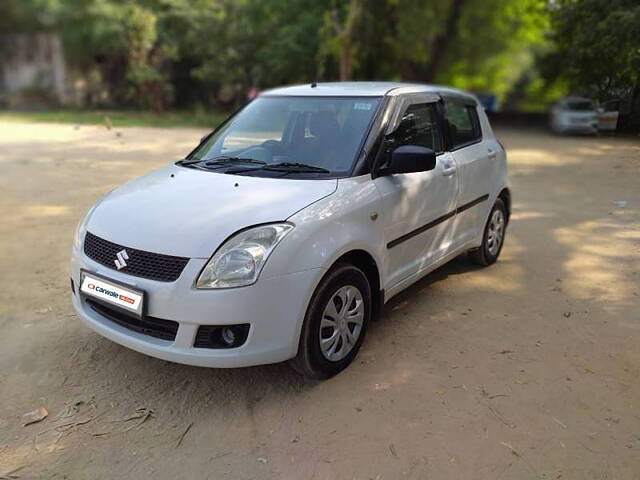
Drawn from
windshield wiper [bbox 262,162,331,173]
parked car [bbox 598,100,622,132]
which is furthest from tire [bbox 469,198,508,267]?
windshield wiper [bbox 262,162,331,173]

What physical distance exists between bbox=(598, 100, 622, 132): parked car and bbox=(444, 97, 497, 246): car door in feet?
2.90

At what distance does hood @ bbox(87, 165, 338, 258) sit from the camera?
282 cm

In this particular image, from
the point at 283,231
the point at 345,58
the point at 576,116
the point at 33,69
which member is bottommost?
the point at 283,231

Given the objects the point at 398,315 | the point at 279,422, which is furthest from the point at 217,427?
the point at 398,315

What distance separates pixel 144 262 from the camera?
284cm

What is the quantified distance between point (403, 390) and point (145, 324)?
1.47 metres

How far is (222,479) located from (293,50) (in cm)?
1871

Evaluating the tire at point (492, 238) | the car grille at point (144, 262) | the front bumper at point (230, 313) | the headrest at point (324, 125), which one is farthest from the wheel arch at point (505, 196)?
the car grille at point (144, 262)

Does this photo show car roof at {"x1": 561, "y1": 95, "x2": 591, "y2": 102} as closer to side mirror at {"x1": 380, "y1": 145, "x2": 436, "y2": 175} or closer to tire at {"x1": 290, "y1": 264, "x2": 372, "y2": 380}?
side mirror at {"x1": 380, "y1": 145, "x2": 436, "y2": 175}

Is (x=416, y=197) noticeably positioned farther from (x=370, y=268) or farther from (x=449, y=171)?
(x=370, y=268)

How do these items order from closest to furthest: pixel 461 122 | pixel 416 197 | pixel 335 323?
pixel 335 323
pixel 416 197
pixel 461 122

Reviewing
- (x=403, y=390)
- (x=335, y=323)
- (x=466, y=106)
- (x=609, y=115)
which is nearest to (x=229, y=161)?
(x=335, y=323)

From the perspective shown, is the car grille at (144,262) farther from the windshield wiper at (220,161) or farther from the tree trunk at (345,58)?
the tree trunk at (345,58)

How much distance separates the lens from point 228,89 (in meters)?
23.7
